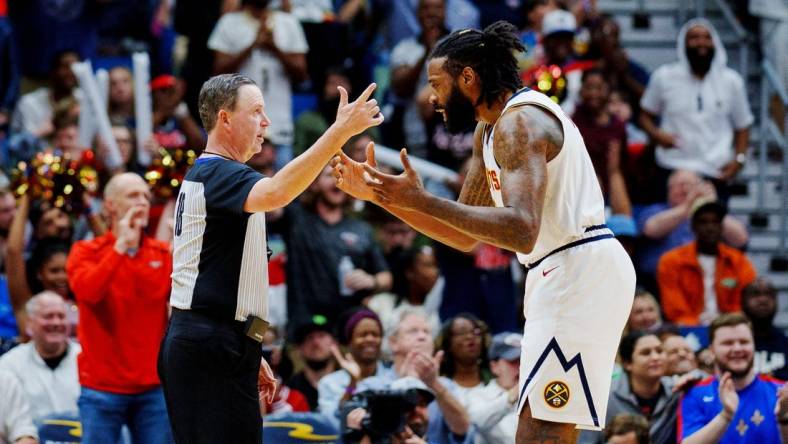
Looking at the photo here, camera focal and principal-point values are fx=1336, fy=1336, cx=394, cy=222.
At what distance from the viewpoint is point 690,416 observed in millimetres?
8609

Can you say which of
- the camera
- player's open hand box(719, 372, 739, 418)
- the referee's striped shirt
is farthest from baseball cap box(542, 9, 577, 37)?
the referee's striped shirt

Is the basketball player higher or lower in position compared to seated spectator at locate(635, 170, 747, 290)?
lower

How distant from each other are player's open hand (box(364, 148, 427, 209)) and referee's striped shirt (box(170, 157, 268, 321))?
1.67 feet

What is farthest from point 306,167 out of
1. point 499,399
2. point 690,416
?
point 690,416

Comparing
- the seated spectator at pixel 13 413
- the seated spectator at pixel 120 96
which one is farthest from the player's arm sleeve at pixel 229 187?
the seated spectator at pixel 120 96

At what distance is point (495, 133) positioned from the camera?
5621 millimetres

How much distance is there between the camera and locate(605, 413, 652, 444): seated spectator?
8297 mm

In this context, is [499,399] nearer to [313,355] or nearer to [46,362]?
[313,355]

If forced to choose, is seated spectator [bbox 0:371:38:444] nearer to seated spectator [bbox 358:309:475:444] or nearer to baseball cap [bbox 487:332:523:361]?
seated spectator [bbox 358:309:475:444]

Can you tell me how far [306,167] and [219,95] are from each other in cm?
68

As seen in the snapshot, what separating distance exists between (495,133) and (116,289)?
10.3 ft

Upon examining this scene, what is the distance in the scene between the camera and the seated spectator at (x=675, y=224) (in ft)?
39.7

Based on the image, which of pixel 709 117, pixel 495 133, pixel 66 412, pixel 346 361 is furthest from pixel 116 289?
pixel 709 117

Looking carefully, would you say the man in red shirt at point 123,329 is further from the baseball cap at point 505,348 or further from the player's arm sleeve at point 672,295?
the player's arm sleeve at point 672,295
